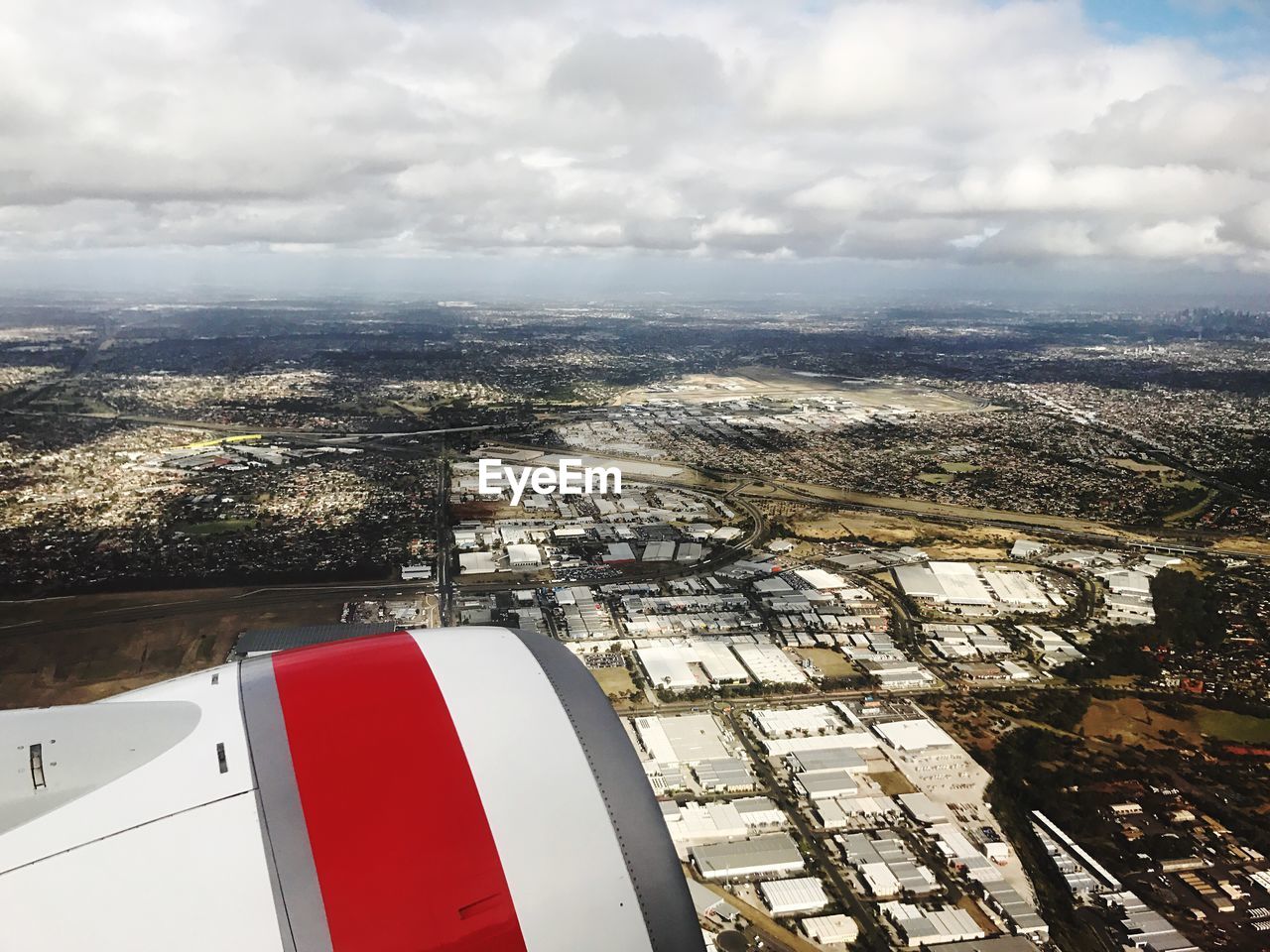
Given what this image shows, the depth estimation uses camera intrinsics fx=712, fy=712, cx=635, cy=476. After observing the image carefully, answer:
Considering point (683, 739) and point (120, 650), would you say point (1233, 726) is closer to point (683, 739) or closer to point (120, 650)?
point (683, 739)

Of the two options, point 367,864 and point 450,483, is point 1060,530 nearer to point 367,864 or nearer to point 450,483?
point 450,483

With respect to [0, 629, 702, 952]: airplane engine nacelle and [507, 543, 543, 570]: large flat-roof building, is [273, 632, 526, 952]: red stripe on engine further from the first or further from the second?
[507, 543, 543, 570]: large flat-roof building

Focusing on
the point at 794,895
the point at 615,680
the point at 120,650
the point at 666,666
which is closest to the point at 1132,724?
the point at 794,895

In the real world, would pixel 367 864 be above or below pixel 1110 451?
above

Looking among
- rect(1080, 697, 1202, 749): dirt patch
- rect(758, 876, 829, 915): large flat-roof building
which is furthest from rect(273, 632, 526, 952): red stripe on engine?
rect(1080, 697, 1202, 749): dirt patch

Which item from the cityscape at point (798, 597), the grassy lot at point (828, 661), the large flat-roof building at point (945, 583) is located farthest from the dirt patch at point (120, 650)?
the large flat-roof building at point (945, 583)

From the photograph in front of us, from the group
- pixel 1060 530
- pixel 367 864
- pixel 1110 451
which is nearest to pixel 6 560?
pixel 367 864
